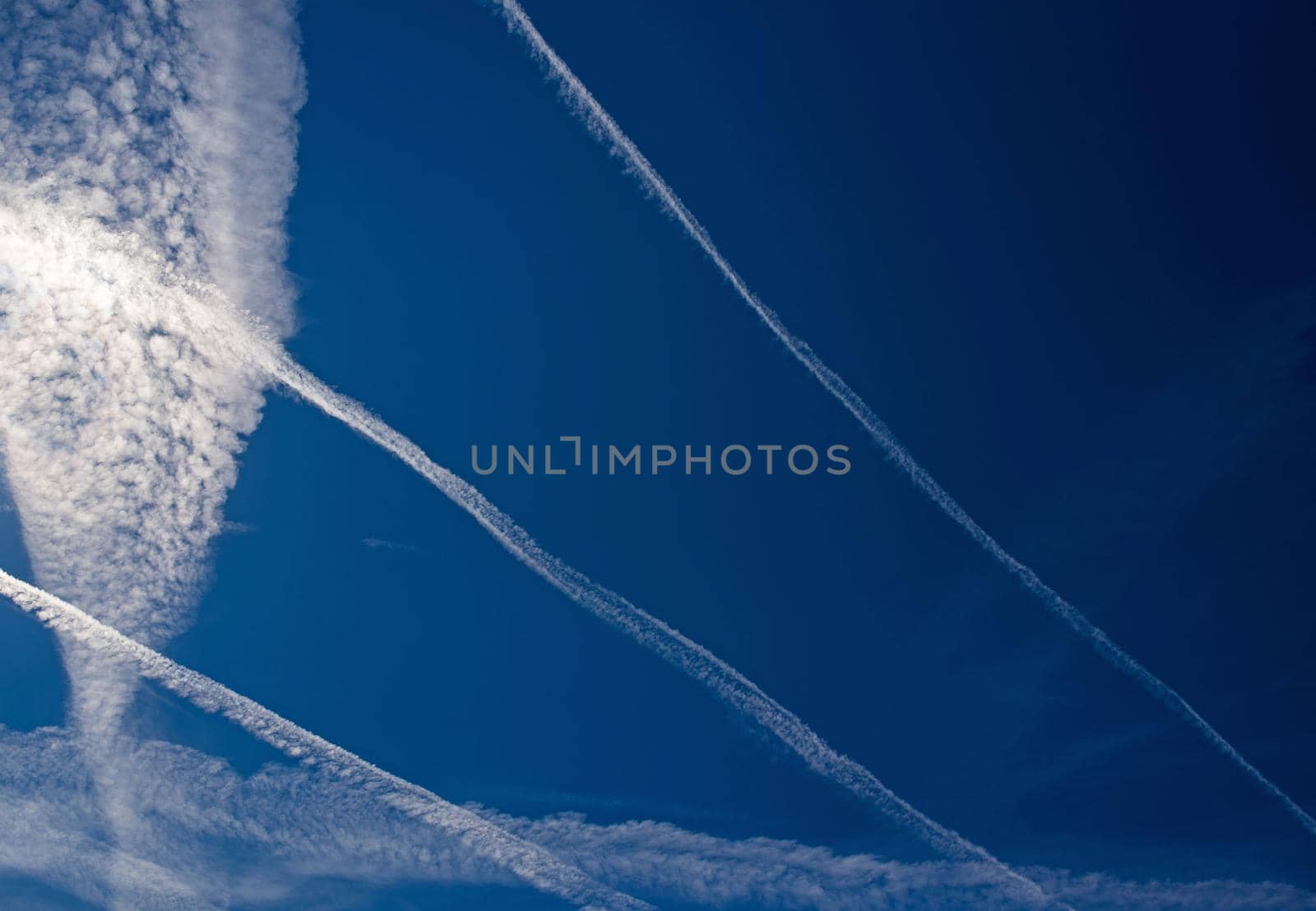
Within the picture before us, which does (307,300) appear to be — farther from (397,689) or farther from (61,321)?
(397,689)

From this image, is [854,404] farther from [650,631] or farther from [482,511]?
[482,511]

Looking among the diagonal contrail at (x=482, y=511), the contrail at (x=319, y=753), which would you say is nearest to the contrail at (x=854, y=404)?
the diagonal contrail at (x=482, y=511)

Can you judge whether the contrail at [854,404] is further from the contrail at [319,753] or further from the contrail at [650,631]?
the contrail at [319,753]

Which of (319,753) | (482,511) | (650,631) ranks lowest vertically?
(319,753)

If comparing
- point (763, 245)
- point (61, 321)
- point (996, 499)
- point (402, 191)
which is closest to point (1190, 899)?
point (996, 499)

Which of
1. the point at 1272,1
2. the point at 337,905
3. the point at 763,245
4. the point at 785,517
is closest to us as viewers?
the point at 1272,1

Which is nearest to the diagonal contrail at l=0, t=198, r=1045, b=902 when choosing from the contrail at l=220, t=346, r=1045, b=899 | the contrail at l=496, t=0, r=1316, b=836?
the contrail at l=220, t=346, r=1045, b=899

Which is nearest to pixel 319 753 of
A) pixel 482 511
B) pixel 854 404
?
pixel 482 511
